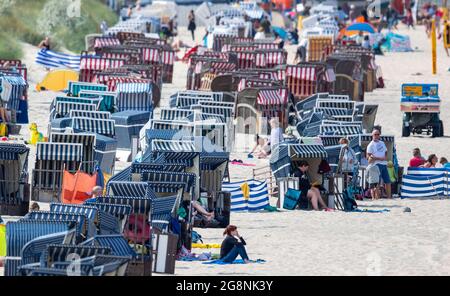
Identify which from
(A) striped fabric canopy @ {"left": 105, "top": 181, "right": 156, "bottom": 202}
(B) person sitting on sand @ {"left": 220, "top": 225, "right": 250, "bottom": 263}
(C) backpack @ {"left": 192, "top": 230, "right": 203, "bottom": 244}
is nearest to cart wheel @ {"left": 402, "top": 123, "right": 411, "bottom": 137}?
(C) backpack @ {"left": 192, "top": 230, "right": 203, "bottom": 244}

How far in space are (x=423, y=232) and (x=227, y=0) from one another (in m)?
59.0

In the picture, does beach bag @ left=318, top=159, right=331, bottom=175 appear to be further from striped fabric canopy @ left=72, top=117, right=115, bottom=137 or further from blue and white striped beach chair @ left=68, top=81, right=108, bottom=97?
blue and white striped beach chair @ left=68, top=81, right=108, bottom=97

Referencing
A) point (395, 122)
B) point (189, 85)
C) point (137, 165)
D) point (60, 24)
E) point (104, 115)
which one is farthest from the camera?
point (60, 24)

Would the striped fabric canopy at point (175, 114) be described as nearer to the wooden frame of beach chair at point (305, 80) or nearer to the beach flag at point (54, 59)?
the wooden frame of beach chair at point (305, 80)

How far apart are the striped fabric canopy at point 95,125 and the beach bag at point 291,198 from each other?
12.3ft

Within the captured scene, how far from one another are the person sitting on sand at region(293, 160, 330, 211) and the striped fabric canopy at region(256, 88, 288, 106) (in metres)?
9.32

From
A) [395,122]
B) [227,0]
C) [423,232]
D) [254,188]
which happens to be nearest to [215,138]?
[254,188]

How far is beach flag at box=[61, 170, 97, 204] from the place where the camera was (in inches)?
859

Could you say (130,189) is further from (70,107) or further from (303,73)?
(303,73)

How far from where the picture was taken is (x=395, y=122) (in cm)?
3691

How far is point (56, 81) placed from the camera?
40.2 metres

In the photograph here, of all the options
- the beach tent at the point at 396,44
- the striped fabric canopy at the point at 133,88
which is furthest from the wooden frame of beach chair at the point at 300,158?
the beach tent at the point at 396,44

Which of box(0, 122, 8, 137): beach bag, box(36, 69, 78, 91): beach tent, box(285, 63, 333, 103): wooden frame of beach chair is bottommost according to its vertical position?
box(0, 122, 8, 137): beach bag

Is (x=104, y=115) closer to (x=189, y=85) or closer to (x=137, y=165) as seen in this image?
(x=137, y=165)
